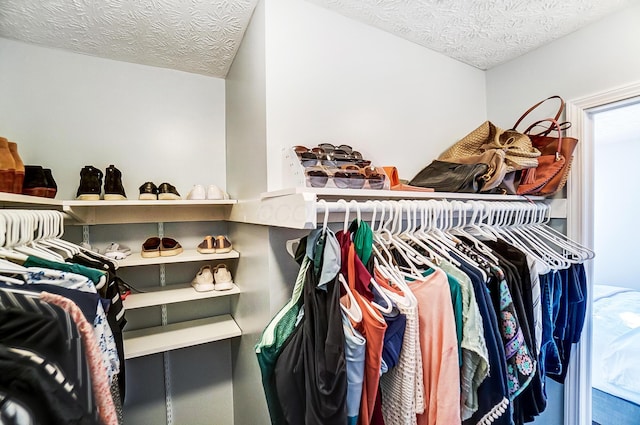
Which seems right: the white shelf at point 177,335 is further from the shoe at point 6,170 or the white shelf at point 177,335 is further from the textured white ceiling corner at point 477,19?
the textured white ceiling corner at point 477,19

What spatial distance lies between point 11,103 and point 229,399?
1.85 metres

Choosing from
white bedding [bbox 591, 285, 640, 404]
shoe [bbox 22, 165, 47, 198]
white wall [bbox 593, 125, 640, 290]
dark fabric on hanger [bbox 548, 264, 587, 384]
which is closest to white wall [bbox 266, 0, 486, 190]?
dark fabric on hanger [bbox 548, 264, 587, 384]

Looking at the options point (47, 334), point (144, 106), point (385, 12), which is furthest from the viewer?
point (144, 106)

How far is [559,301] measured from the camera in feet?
3.69

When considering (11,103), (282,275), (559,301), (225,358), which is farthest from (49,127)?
(559,301)

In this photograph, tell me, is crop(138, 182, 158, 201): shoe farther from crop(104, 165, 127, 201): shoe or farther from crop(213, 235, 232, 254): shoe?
crop(213, 235, 232, 254): shoe

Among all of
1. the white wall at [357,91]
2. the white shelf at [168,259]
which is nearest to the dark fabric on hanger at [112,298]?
the white shelf at [168,259]

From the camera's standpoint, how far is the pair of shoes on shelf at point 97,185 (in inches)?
47.3

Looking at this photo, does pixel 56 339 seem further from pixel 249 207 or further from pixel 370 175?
pixel 370 175

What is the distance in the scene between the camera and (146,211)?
4.70ft

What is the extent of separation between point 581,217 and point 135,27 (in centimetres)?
217

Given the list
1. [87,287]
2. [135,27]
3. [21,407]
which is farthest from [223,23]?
[21,407]

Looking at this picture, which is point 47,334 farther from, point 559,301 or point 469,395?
point 559,301

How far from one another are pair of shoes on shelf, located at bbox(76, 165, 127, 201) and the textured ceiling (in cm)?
59
